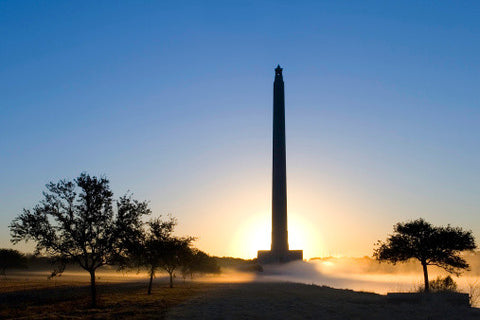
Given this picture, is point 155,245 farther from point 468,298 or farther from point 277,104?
point 277,104

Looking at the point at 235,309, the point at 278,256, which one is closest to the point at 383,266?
the point at 278,256

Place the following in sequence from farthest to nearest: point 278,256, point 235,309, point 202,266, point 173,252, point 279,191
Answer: point 278,256, point 279,191, point 202,266, point 173,252, point 235,309

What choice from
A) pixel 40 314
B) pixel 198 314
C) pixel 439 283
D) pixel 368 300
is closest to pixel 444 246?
pixel 439 283

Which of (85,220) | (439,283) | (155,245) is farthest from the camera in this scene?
(439,283)

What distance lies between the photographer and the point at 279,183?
10600 cm

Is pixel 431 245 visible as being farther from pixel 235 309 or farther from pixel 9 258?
pixel 9 258

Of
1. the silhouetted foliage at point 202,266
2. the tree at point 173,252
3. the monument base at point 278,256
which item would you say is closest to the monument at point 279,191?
the monument base at point 278,256

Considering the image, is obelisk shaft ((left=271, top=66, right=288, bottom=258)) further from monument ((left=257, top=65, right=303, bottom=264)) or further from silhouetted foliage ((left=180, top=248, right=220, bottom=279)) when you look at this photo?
silhouetted foliage ((left=180, top=248, right=220, bottom=279))

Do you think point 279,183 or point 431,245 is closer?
point 431,245

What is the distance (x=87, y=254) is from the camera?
1366 inches

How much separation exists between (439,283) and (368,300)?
23.4 metres

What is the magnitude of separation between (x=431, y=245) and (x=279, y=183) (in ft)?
179

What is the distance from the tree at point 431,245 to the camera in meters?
53.1

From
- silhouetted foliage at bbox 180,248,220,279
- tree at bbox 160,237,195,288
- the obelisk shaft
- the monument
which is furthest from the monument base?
tree at bbox 160,237,195,288
